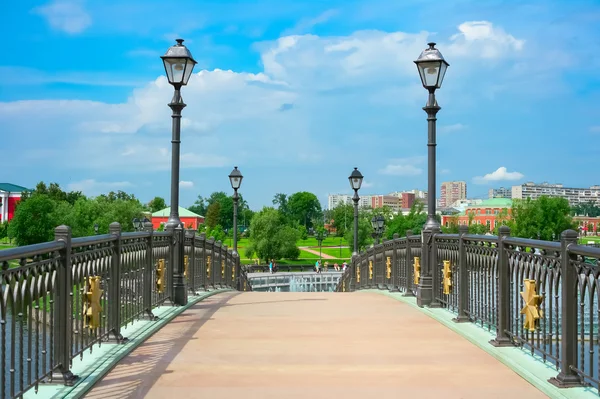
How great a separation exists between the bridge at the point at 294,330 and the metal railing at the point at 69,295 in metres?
0.02

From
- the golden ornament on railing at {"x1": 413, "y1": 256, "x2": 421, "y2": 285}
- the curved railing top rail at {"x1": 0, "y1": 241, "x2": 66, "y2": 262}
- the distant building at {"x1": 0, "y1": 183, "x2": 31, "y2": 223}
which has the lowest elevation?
the golden ornament on railing at {"x1": 413, "y1": 256, "x2": 421, "y2": 285}

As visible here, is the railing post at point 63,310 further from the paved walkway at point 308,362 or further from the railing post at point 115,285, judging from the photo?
the railing post at point 115,285

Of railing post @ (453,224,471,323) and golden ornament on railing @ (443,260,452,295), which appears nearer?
railing post @ (453,224,471,323)

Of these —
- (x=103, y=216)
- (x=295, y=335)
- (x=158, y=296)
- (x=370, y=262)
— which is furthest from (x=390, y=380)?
(x=103, y=216)

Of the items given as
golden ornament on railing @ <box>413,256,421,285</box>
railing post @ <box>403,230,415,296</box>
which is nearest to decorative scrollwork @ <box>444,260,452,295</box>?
golden ornament on railing @ <box>413,256,421,285</box>

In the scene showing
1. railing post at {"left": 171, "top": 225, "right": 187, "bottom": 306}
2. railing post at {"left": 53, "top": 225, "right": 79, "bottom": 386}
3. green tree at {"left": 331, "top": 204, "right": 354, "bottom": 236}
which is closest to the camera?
railing post at {"left": 53, "top": 225, "right": 79, "bottom": 386}

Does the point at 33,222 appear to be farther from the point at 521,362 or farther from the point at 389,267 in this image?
the point at 521,362

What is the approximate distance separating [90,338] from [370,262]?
44.0ft

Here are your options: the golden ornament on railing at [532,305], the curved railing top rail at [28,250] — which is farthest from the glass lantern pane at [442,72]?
the curved railing top rail at [28,250]

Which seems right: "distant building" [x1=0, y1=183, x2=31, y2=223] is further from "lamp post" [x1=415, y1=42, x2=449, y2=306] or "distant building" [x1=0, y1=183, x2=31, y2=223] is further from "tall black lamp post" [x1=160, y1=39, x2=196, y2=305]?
"lamp post" [x1=415, y1=42, x2=449, y2=306]

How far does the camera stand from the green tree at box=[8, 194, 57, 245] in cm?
8500

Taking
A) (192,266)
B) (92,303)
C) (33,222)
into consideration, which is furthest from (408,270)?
(33,222)

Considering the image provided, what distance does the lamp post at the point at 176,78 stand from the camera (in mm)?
11695

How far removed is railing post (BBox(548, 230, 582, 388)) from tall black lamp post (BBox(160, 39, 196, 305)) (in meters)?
7.20
